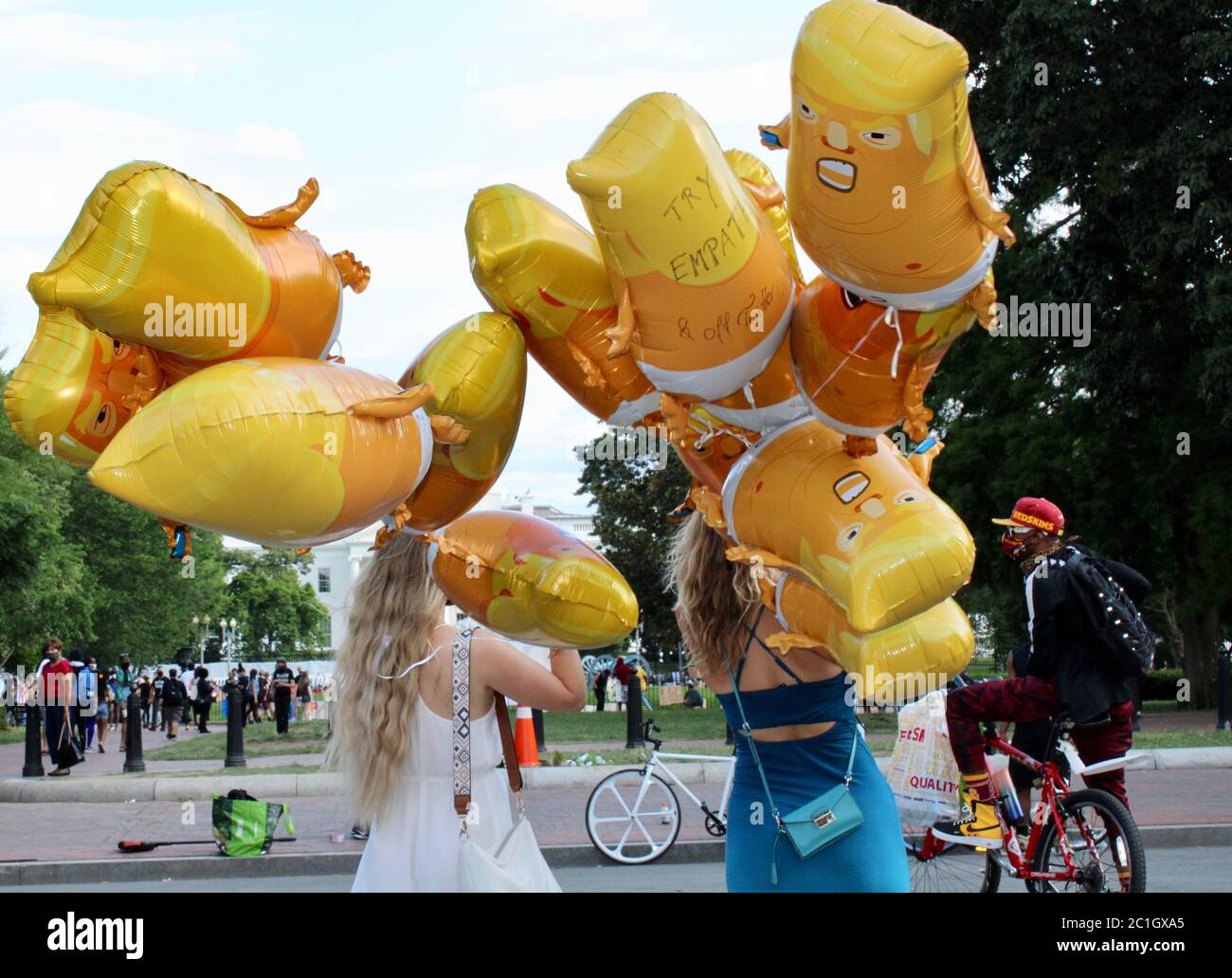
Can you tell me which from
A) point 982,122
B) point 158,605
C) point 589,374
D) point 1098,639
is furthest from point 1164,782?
point 158,605

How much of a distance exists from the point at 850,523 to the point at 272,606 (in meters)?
81.6

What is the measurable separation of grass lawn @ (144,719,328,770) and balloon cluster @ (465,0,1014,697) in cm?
1491

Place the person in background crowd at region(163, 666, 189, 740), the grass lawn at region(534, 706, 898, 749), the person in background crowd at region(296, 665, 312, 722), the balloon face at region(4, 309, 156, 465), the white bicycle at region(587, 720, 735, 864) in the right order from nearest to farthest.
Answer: the balloon face at region(4, 309, 156, 465), the white bicycle at region(587, 720, 735, 864), the grass lawn at region(534, 706, 898, 749), the person in background crowd at region(163, 666, 189, 740), the person in background crowd at region(296, 665, 312, 722)

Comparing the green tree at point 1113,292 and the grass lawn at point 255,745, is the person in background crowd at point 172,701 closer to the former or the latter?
the grass lawn at point 255,745

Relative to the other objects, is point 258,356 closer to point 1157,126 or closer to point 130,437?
point 130,437

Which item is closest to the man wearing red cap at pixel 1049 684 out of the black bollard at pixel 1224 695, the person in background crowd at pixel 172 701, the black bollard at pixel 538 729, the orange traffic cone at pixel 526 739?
the orange traffic cone at pixel 526 739

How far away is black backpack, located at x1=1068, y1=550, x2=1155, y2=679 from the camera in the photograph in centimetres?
562

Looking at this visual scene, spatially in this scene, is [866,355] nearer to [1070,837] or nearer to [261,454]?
[261,454]

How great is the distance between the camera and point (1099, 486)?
21609 millimetres

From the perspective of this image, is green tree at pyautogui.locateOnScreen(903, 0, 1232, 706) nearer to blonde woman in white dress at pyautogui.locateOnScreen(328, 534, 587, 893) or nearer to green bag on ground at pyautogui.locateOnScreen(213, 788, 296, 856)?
green bag on ground at pyautogui.locateOnScreen(213, 788, 296, 856)

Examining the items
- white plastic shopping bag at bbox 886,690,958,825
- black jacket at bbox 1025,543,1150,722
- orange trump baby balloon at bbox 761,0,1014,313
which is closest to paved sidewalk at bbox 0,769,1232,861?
white plastic shopping bag at bbox 886,690,958,825

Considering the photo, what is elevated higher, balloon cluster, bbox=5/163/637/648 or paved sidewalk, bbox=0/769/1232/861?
balloon cluster, bbox=5/163/637/648

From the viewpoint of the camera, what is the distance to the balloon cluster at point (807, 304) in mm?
2275
